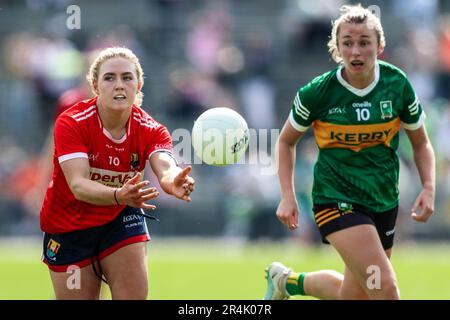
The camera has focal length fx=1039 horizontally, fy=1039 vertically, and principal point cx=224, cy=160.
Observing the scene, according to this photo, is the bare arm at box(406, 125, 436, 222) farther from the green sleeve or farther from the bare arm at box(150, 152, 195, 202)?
the bare arm at box(150, 152, 195, 202)

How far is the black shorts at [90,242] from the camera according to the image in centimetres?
683

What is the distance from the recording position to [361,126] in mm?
7125

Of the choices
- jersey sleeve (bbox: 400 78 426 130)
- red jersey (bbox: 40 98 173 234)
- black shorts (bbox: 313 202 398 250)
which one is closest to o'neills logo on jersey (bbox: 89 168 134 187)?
red jersey (bbox: 40 98 173 234)

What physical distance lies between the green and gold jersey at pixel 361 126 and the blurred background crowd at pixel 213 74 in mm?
10142

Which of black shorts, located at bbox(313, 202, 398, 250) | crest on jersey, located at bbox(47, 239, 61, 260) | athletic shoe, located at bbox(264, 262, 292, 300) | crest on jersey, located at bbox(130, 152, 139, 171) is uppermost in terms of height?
crest on jersey, located at bbox(130, 152, 139, 171)

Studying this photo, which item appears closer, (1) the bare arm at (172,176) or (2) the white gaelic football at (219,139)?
(1) the bare arm at (172,176)

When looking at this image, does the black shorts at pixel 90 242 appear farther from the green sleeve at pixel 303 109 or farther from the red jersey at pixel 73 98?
the red jersey at pixel 73 98

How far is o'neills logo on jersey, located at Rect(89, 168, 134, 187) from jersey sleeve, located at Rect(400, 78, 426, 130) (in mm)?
1962

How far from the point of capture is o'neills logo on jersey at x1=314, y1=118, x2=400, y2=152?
714 cm

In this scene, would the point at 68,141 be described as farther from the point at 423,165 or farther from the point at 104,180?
the point at 423,165

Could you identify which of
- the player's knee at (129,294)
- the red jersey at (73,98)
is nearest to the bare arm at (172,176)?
the player's knee at (129,294)

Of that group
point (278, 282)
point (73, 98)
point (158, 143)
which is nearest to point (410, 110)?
point (158, 143)

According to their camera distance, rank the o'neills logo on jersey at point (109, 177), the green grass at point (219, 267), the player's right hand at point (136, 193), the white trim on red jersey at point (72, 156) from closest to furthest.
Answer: the player's right hand at point (136, 193)
the white trim on red jersey at point (72, 156)
the o'neills logo on jersey at point (109, 177)
the green grass at point (219, 267)

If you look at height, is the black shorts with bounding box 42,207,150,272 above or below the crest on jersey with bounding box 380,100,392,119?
below
